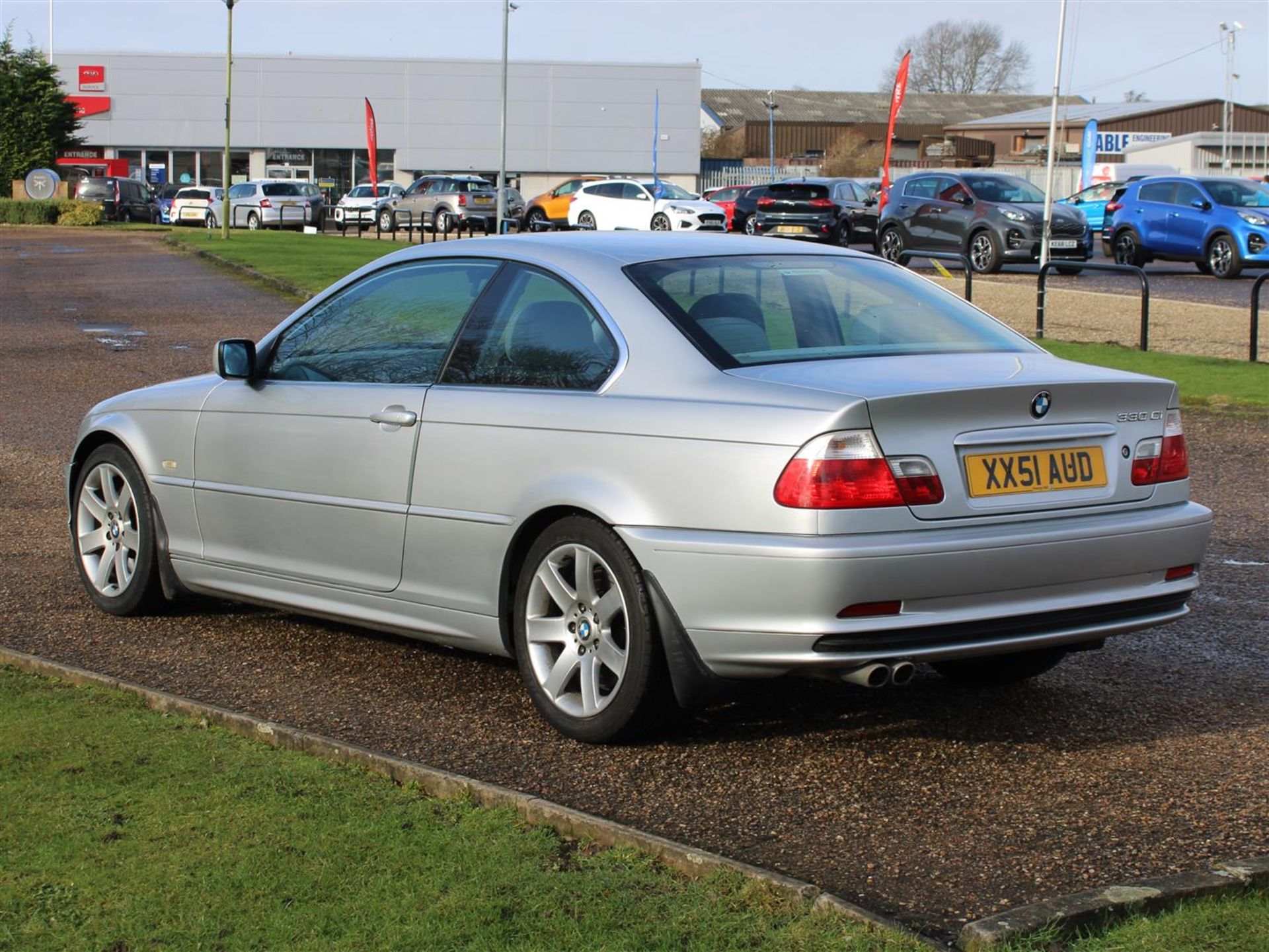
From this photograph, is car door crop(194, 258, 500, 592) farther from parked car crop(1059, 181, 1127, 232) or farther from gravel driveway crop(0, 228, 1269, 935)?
parked car crop(1059, 181, 1127, 232)

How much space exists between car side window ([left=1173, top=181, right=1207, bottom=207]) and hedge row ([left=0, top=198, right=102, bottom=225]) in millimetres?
36676

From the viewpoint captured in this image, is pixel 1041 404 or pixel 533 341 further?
pixel 533 341

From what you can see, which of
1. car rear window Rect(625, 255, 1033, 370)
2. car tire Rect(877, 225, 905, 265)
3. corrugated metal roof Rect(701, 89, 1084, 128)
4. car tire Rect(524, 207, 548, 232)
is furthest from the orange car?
corrugated metal roof Rect(701, 89, 1084, 128)

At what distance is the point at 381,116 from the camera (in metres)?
81.7

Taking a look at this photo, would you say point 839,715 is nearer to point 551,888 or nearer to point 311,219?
point 551,888

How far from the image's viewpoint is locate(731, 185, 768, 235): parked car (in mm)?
37906

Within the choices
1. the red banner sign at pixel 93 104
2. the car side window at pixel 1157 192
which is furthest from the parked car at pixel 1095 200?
the red banner sign at pixel 93 104

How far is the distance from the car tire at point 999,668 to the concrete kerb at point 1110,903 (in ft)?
5.90

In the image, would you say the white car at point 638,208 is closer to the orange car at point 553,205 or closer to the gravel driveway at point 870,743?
the orange car at point 553,205

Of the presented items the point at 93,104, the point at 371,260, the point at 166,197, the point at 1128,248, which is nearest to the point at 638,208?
the point at 371,260

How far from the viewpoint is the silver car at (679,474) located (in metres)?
4.42

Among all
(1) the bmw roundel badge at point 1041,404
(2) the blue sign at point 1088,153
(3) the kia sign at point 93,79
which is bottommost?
(1) the bmw roundel badge at point 1041,404

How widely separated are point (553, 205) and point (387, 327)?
40.5 m

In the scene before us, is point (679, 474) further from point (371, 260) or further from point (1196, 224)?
point (1196, 224)
